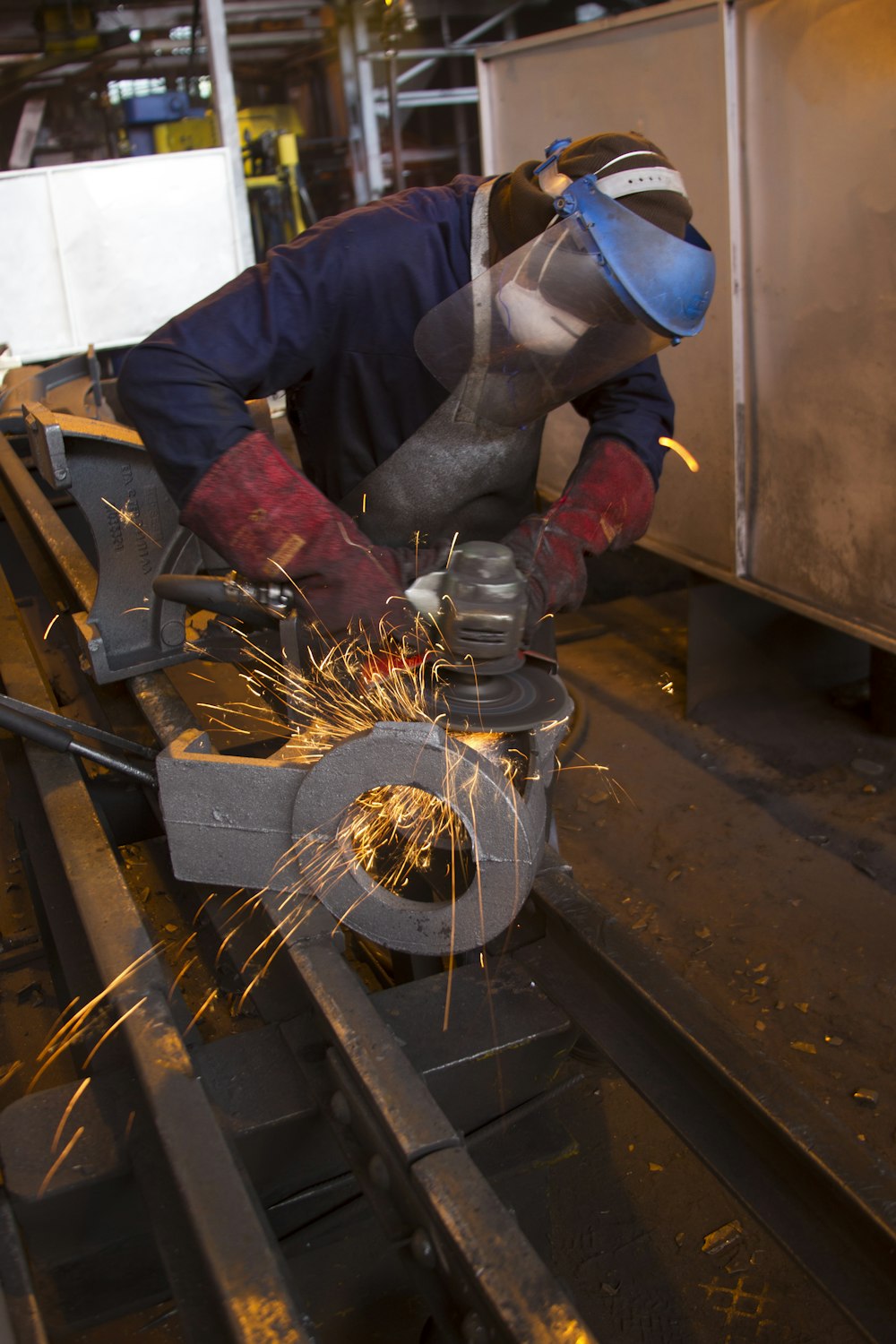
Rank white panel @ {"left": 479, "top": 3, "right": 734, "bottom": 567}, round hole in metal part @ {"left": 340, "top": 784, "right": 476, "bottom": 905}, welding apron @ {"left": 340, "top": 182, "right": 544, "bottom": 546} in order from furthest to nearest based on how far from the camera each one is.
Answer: white panel @ {"left": 479, "top": 3, "right": 734, "bottom": 567}, welding apron @ {"left": 340, "top": 182, "right": 544, "bottom": 546}, round hole in metal part @ {"left": 340, "top": 784, "right": 476, "bottom": 905}

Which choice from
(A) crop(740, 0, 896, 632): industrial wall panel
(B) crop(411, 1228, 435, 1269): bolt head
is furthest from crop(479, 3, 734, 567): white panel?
(B) crop(411, 1228, 435, 1269): bolt head

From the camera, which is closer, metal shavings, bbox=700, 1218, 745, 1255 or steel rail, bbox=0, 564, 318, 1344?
steel rail, bbox=0, 564, 318, 1344

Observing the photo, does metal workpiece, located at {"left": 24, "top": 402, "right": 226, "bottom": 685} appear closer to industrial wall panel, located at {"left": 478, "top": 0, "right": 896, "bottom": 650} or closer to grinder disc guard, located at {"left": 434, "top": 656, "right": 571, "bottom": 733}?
grinder disc guard, located at {"left": 434, "top": 656, "right": 571, "bottom": 733}

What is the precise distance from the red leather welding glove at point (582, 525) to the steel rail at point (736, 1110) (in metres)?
0.69

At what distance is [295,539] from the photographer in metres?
1.85

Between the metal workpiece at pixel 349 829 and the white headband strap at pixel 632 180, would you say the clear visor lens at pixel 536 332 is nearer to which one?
the white headband strap at pixel 632 180

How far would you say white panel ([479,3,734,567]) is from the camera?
3.17 meters

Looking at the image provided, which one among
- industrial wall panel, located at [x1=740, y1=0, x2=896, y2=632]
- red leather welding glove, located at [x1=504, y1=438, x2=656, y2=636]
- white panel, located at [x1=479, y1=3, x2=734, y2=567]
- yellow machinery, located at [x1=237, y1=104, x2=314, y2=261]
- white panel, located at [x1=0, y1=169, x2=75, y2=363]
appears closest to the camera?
red leather welding glove, located at [x1=504, y1=438, x2=656, y2=636]

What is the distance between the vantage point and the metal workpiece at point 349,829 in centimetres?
140

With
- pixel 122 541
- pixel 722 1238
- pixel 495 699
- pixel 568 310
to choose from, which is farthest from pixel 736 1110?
pixel 122 541

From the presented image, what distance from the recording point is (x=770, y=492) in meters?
3.38

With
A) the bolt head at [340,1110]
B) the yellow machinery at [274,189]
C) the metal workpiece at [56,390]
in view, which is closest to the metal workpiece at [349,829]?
the bolt head at [340,1110]

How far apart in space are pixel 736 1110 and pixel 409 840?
612 millimetres

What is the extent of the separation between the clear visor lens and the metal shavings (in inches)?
61.7
